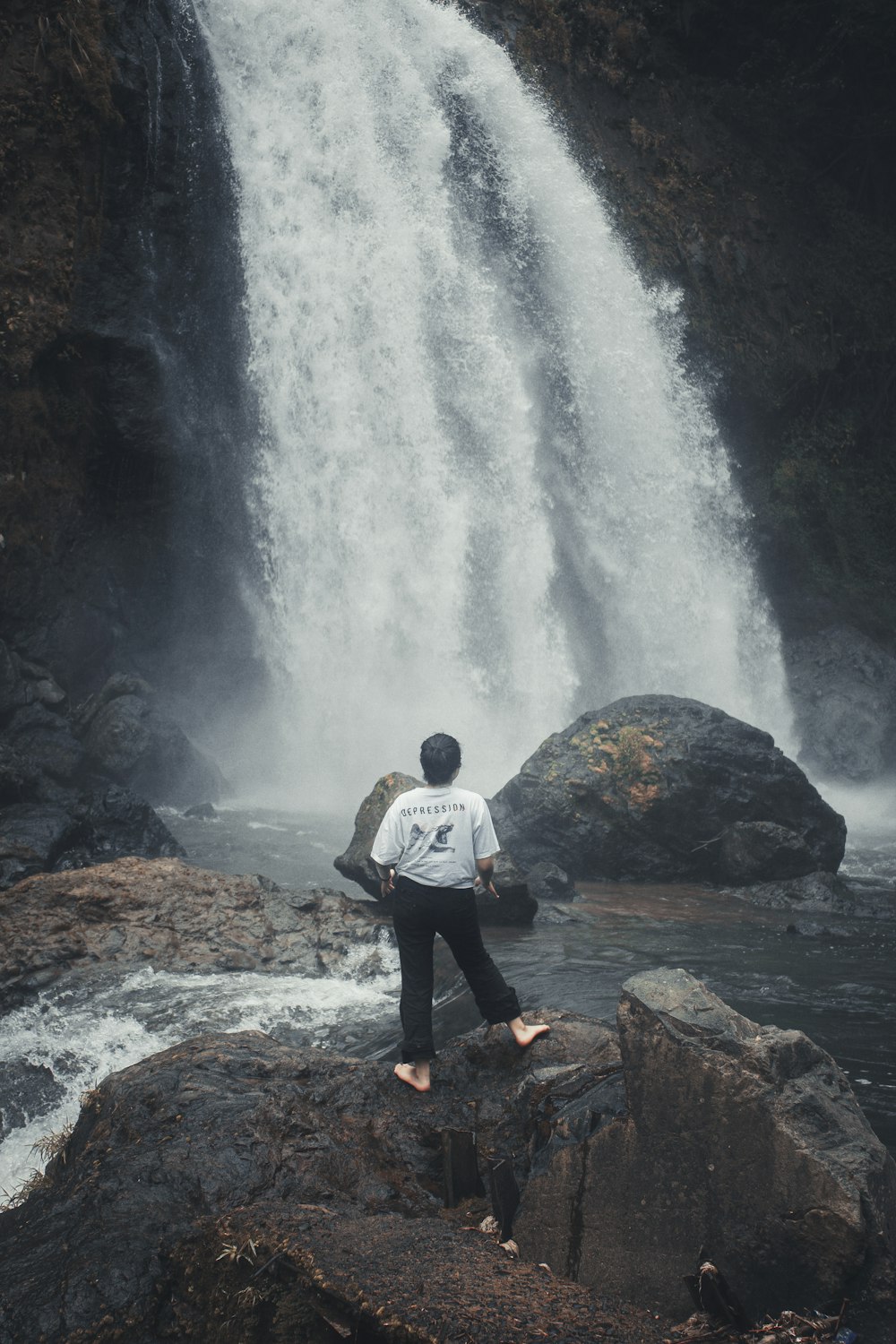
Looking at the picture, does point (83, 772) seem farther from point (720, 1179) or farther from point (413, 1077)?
point (720, 1179)

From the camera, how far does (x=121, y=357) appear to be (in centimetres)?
1508

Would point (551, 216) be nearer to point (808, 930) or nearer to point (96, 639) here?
point (96, 639)

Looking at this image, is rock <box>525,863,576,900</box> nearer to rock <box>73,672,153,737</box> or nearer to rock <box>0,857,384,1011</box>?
rock <box>0,857,384,1011</box>

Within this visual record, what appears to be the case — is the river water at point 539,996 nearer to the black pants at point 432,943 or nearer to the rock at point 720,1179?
the rock at point 720,1179

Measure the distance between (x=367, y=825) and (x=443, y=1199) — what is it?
5548mm

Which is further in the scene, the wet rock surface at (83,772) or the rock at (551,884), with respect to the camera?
the wet rock surface at (83,772)

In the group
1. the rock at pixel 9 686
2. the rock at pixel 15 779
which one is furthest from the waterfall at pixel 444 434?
the rock at pixel 15 779

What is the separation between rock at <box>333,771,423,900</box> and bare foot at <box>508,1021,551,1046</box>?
450 cm

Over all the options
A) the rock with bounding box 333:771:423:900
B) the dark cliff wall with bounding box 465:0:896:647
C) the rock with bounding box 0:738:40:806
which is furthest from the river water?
the dark cliff wall with bounding box 465:0:896:647

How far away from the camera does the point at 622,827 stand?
32.4ft

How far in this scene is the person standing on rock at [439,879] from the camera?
379 cm

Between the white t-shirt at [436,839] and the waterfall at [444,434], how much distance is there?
38.2ft

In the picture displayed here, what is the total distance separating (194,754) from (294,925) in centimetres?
945

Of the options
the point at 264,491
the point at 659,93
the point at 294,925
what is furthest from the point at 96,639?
the point at 659,93
